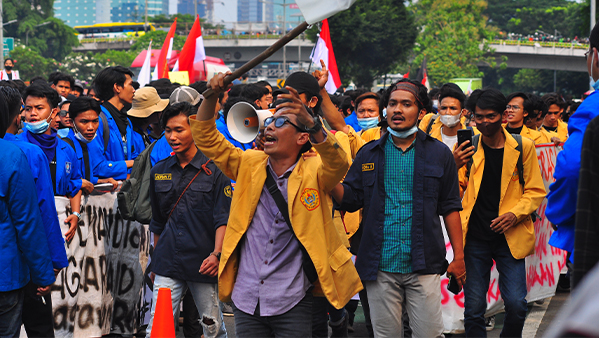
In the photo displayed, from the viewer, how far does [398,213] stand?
4.32 meters

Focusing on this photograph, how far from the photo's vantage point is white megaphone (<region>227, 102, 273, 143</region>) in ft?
12.6

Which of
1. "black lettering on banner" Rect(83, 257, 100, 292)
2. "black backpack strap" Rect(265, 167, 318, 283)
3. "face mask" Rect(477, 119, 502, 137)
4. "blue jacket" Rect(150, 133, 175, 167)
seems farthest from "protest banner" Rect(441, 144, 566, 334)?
"black lettering on banner" Rect(83, 257, 100, 292)

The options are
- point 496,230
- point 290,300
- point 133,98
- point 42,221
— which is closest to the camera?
point 290,300

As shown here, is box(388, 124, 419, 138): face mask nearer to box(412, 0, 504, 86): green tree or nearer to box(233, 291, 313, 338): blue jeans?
box(233, 291, 313, 338): blue jeans

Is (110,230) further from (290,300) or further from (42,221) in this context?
(290,300)

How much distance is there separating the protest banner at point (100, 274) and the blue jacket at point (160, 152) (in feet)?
2.28

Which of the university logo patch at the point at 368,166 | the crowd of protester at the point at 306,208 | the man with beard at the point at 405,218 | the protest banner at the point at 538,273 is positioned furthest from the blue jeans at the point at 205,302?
the protest banner at the point at 538,273

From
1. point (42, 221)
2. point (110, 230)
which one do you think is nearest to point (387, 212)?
point (42, 221)

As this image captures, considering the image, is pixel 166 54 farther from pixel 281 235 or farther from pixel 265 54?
pixel 265 54

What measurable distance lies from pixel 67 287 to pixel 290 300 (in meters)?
2.68

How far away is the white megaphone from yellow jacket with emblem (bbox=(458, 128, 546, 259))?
6.96 ft

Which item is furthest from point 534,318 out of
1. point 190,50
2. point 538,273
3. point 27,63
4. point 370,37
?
point 27,63

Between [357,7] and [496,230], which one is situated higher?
[357,7]

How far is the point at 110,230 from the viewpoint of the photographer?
19.7ft
